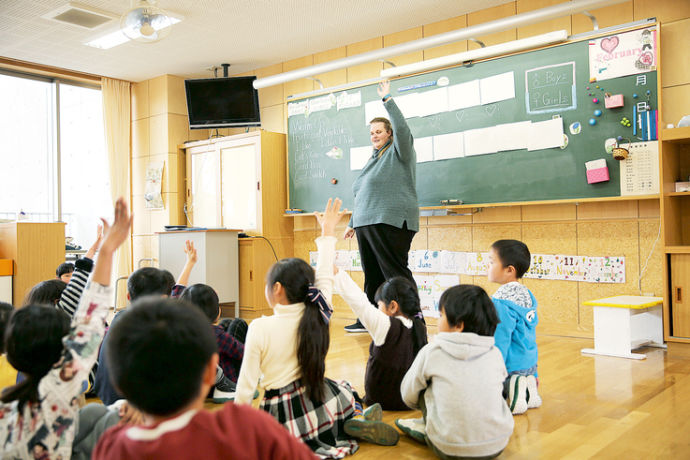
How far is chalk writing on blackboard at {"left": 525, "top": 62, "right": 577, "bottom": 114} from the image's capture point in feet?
12.7

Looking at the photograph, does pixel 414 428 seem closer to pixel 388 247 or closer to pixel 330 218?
pixel 330 218

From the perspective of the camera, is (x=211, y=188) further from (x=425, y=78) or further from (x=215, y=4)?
(x=425, y=78)

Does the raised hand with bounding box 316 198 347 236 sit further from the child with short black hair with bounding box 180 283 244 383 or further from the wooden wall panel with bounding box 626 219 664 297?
the wooden wall panel with bounding box 626 219 664 297

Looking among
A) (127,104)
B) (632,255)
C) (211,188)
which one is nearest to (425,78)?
(632,255)

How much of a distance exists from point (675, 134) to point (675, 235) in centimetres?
62

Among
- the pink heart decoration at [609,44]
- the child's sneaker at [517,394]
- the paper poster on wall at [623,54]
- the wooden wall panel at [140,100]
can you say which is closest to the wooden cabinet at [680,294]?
the paper poster on wall at [623,54]

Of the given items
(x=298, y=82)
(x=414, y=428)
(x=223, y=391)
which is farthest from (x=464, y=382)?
(x=298, y=82)

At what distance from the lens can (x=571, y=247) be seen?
396cm

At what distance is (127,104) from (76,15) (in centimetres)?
200

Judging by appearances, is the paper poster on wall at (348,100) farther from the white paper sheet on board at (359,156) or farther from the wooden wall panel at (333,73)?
the white paper sheet on board at (359,156)

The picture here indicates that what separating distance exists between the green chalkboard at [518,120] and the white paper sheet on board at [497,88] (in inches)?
1.5

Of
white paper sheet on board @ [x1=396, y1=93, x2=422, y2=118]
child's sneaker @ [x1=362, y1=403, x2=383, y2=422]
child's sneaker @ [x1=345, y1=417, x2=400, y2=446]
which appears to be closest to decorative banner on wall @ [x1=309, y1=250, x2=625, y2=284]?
white paper sheet on board @ [x1=396, y1=93, x2=422, y2=118]

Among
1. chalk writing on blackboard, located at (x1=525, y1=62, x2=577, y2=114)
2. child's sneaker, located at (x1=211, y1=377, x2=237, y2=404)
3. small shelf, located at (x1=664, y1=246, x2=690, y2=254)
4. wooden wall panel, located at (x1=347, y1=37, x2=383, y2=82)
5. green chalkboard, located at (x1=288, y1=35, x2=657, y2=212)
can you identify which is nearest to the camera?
child's sneaker, located at (x1=211, y1=377, x2=237, y2=404)

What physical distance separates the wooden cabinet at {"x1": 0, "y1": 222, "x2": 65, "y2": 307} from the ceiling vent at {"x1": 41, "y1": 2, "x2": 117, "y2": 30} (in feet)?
5.53
